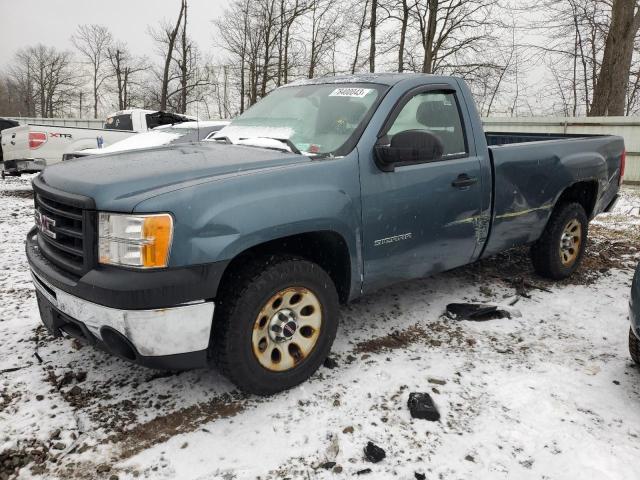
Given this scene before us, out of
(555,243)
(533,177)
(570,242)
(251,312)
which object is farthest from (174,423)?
(570,242)

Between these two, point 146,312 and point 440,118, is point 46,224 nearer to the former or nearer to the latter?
point 146,312

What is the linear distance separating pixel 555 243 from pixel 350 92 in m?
2.56

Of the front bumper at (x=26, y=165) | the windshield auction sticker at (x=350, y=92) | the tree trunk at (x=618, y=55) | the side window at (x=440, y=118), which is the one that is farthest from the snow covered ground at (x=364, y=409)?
the tree trunk at (x=618, y=55)

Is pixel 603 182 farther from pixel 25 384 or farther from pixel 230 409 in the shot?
→ pixel 25 384

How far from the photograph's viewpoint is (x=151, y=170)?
8.40 feet

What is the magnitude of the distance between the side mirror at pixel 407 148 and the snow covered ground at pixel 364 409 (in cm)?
132

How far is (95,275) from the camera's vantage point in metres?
2.26

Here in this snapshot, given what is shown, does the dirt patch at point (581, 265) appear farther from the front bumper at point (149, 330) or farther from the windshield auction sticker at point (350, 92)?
the front bumper at point (149, 330)

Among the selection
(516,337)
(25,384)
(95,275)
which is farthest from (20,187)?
(516,337)

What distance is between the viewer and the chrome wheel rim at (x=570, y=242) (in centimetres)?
471

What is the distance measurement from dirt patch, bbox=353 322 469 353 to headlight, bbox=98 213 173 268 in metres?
1.65

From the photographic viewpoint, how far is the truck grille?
2.30m

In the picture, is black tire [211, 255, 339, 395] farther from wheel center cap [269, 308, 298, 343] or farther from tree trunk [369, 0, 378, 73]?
tree trunk [369, 0, 378, 73]

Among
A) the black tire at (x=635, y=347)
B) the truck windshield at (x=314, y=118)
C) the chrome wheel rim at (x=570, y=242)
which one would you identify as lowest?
the black tire at (x=635, y=347)
